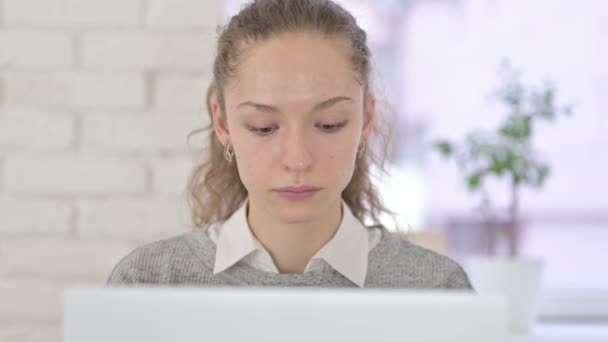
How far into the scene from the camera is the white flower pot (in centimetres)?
193

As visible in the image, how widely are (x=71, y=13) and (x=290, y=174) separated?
0.89m

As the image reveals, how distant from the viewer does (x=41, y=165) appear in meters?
1.82

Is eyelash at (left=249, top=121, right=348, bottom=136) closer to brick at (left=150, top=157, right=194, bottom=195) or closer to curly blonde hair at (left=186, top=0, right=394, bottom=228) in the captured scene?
curly blonde hair at (left=186, top=0, right=394, bottom=228)

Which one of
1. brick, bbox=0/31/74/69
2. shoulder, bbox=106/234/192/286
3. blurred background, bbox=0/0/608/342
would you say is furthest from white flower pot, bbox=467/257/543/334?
brick, bbox=0/31/74/69

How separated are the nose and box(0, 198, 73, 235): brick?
0.81 meters

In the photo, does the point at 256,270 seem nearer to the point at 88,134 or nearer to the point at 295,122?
the point at 295,122

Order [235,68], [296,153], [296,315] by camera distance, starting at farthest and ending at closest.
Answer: [235,68]
[296,153]
[296,315]

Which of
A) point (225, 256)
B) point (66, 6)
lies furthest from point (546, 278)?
point (66, 6)

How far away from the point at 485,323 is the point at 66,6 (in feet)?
4.81

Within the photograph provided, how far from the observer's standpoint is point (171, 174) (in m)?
1.81

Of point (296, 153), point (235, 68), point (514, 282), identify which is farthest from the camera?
point (514, 282)

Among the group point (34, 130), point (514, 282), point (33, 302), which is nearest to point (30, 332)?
point (33, 302)

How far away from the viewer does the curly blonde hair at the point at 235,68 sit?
132 cm

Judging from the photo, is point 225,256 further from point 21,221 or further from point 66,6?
point 66,6
